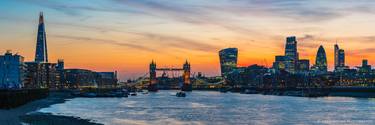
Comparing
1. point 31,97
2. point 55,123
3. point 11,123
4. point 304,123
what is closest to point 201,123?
point 304,123

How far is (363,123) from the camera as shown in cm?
7000

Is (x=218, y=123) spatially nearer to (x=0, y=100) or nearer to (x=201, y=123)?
(x=201, y=123)

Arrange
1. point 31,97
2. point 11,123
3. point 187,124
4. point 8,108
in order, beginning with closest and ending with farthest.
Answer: point 11,123 → point 187,124 → point 8,108 → point 31,97

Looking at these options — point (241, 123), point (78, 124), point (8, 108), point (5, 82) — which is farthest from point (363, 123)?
point (5, 82)

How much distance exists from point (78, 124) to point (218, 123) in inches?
674

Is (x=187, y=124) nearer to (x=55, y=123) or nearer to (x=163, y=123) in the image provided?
(x=163, y=123)

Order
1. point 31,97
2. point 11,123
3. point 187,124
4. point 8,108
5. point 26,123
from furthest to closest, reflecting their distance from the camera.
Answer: point 31,97
point 8,108
point 187,124
point 26,123
point 11,123

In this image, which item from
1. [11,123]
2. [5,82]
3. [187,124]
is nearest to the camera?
[11,123]

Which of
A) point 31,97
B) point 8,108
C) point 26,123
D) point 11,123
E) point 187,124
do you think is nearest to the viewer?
point 11,123

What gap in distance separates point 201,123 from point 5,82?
469 feet

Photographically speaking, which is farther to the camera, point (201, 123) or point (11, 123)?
point (201, 123)

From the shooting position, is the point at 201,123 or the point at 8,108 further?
the point at 8,108

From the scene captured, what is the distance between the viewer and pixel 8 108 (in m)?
89.2

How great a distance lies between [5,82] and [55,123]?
14546cm
